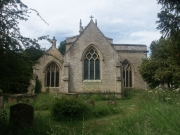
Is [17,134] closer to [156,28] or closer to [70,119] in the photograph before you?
[70,119]

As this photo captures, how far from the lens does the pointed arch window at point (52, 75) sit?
92.4 ft

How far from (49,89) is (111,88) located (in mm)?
7953

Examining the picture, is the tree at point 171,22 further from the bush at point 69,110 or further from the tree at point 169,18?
the bush at point 69,110

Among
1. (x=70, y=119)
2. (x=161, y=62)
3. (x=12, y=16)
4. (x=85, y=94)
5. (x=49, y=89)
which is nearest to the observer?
(x=12, y=16)

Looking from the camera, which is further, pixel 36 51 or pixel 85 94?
pixel 85 94

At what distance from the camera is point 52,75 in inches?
1126

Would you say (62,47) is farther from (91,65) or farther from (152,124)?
(152,124)

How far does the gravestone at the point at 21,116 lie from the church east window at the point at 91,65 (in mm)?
16513

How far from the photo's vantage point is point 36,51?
709cm

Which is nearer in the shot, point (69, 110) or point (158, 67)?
point (69, 110)

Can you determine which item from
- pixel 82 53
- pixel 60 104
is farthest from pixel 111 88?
pixel 60 104

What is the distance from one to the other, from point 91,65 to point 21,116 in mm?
17224

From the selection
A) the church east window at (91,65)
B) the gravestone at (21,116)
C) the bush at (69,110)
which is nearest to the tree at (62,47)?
the church east window at (91,65)

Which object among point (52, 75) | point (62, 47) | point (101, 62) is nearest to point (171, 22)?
point (101, 62)
